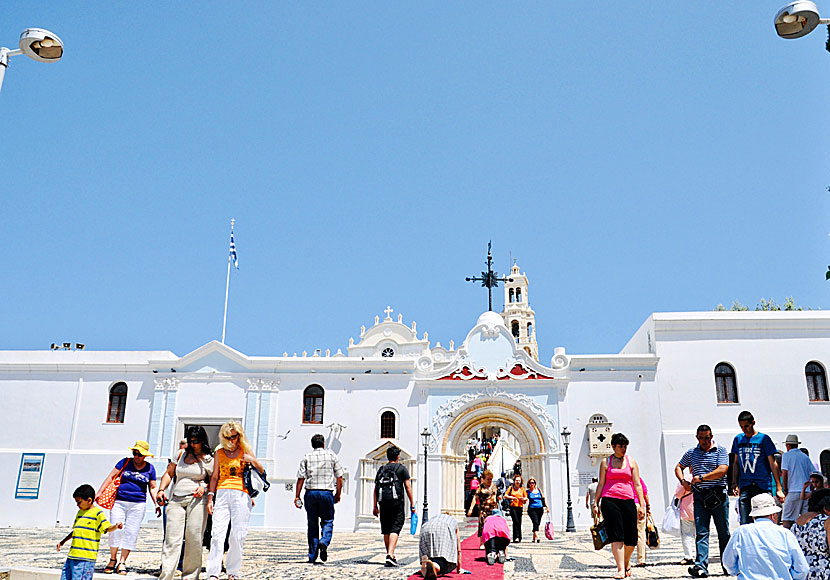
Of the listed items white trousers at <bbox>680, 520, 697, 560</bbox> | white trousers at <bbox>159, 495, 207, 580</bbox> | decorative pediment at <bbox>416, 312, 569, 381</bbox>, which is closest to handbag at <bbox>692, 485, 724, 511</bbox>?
white trousers at <bbox>680, 520, 697, 560</bbox>

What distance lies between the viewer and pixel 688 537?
9.76 meters

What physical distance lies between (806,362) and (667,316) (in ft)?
14.0

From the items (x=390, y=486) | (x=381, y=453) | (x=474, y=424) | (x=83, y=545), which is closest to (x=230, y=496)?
(x=83, y=545)

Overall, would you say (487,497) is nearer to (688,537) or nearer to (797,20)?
(688,537)

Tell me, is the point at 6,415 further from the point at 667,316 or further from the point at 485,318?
the point at 667,316

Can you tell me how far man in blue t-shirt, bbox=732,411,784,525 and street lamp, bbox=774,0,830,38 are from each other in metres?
4.43

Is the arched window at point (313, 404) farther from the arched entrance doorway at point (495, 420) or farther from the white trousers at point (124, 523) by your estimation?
the white trousers at point (124, 523)

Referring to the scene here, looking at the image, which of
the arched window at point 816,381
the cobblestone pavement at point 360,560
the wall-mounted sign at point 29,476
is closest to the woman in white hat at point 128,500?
the cobblestone pavement at point 360,560

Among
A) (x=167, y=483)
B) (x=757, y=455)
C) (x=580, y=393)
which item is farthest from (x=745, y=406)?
(x=167, y=483)

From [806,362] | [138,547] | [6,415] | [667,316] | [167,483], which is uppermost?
[667,316]

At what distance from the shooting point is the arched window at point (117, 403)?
2275 centimetres

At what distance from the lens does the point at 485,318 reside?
2308cm

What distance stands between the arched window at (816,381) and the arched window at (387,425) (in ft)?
41.4

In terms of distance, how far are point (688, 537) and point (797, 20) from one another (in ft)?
22.3
